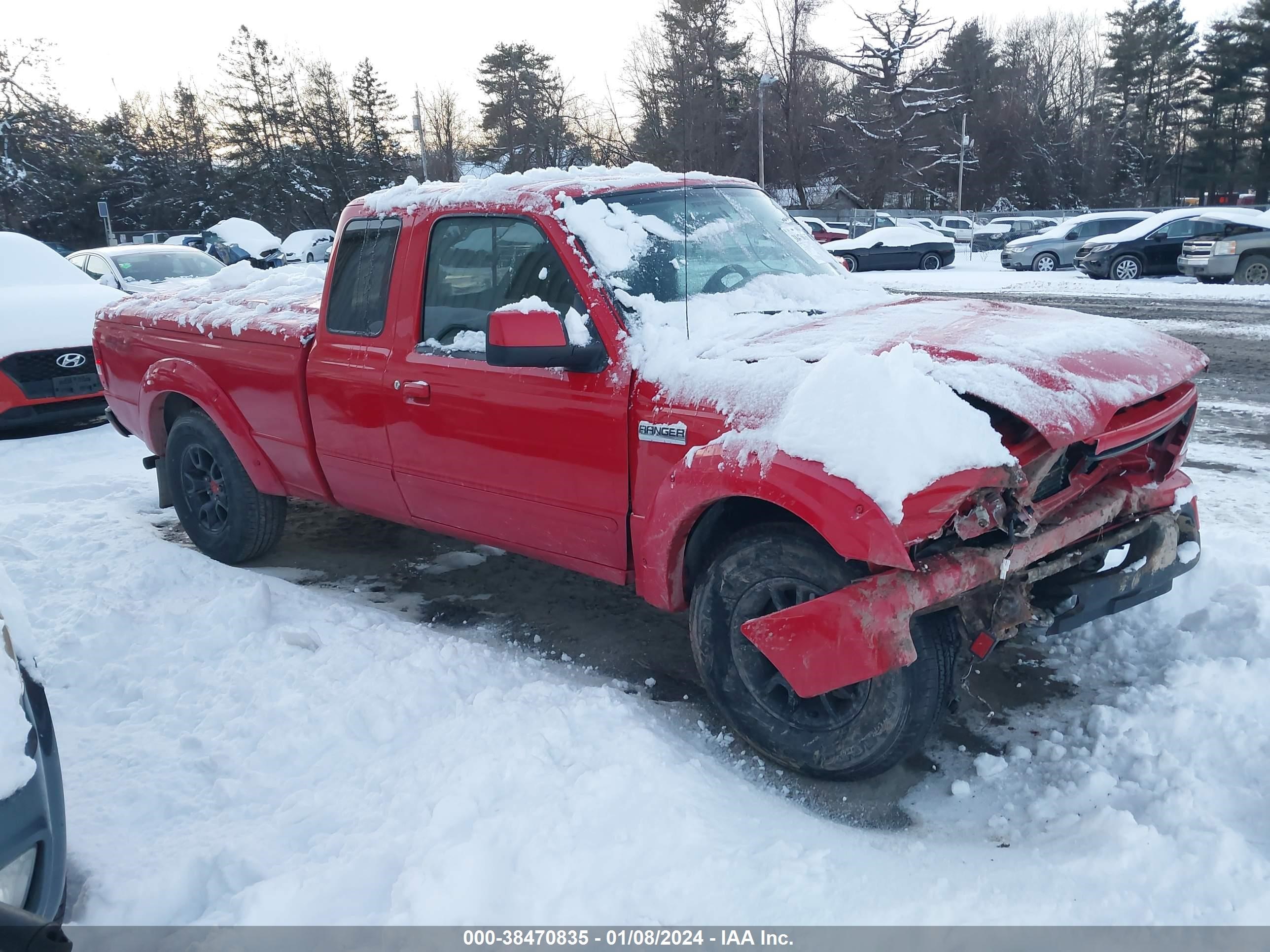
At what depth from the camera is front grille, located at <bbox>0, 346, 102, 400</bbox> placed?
8.20 m

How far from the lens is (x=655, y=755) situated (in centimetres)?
309

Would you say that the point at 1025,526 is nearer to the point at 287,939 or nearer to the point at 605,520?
the point at 605,520

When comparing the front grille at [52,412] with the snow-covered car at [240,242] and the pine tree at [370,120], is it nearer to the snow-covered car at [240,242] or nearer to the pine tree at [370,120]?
the snow-covered car at [240,242]

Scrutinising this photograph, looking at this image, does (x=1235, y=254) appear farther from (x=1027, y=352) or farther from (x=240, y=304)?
(x=240, y=304)

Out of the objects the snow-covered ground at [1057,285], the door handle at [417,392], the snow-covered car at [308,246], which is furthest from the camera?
the snow-covered car at [308,246]

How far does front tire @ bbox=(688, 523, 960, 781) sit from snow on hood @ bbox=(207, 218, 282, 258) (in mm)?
25302

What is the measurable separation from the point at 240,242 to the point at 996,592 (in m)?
27.5

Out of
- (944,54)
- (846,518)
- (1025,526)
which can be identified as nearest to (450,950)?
(846,518)

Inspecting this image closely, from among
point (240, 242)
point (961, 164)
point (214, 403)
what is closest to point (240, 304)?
point (214, 403)

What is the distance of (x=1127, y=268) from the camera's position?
2016cm

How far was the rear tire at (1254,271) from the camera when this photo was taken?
58.0 ft

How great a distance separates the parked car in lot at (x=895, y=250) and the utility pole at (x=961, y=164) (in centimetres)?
2448

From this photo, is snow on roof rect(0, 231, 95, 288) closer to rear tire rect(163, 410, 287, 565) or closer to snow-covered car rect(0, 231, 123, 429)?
snow-covered car rect(0, 231, 123, 429)

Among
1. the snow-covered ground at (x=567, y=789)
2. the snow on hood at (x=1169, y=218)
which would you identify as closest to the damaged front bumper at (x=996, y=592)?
the snow-covered ground at (x=567, y=789)
